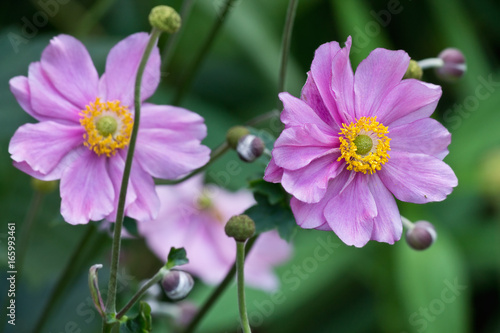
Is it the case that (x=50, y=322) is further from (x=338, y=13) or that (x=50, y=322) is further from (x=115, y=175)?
(x=338, y=13)

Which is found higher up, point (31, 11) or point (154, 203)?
point (154, 203)

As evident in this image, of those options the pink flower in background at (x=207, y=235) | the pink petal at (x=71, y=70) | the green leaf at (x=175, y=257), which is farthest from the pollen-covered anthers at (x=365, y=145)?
the pink flower in background at (x=207, y=235)

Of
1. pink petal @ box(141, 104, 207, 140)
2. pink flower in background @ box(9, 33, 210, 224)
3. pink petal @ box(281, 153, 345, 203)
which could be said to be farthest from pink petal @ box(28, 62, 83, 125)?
pink petal @ box(281, 153, 345, 203)

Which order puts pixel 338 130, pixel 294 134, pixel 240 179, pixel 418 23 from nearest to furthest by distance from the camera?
pixel 294 134, pixel 338 130, pixel 240 179, pixel 418 23

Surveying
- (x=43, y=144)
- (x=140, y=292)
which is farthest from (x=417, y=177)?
(x=43, y=144)

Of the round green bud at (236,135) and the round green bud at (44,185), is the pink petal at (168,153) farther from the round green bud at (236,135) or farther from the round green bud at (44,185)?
the round green bud at (44,185)

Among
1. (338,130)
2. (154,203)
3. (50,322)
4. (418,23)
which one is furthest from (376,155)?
(418,23)
